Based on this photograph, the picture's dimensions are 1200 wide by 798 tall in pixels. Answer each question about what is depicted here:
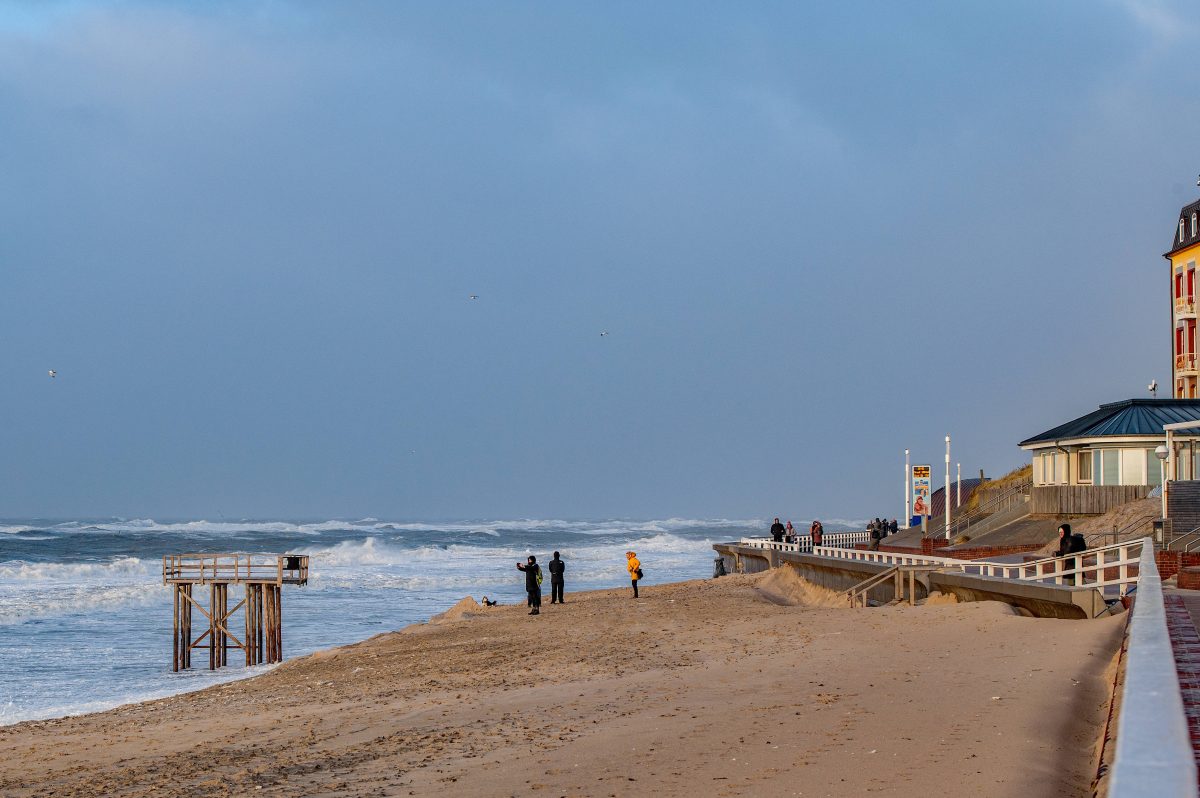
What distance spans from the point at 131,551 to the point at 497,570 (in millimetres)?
30728

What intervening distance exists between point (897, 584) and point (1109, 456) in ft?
55.7

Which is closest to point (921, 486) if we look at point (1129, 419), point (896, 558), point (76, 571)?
point (1129, 419)

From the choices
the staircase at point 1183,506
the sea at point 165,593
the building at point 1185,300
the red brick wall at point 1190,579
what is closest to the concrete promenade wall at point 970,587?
the red brick wall at point 1190,579

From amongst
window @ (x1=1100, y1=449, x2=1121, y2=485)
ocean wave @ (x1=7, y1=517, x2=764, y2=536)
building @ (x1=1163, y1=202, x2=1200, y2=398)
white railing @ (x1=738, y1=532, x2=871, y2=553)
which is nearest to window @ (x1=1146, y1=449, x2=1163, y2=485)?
window @ (x1=1100, y1=449, x2=1121, y2=485)

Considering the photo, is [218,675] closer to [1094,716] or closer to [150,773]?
[150,773]

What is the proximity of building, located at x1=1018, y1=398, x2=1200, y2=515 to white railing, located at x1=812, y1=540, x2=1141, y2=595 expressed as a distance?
26.3 feet

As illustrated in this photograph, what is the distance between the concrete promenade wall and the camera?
53.4 feet

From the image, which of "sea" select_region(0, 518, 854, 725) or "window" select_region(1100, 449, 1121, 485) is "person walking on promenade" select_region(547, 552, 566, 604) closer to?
"sea" select_region(0, 518, 854, 725)

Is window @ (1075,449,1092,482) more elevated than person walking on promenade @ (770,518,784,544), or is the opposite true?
window @ (1075,449,1092,482)

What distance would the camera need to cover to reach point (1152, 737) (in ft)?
7.58

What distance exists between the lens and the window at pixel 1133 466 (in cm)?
3712

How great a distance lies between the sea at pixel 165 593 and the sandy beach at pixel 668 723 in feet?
23.3

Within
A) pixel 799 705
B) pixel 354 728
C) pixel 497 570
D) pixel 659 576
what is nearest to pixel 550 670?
pixel 354 728

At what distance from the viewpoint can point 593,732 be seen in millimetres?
10875
